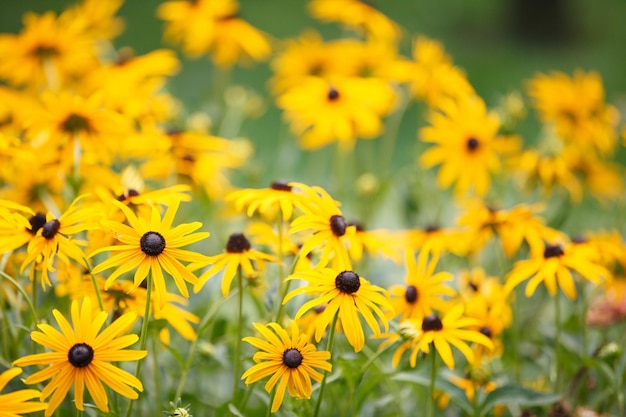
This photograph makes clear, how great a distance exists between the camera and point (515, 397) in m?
1.06

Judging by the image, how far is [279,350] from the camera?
0.85 meters

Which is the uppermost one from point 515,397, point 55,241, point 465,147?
point 465,147

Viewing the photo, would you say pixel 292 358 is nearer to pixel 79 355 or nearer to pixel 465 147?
pixel 79 355

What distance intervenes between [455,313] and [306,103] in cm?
63

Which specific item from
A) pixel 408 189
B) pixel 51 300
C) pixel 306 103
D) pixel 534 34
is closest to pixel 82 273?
pixel 51 300

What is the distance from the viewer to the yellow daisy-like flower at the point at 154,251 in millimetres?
852

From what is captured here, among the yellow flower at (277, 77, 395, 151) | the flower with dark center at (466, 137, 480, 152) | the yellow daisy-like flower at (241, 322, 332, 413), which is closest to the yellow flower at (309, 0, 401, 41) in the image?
the yellow flower at (277, 77, 395, 151)

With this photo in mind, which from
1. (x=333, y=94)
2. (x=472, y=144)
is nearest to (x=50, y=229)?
(x=333, y=94)

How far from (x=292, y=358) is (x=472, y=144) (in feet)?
2.53

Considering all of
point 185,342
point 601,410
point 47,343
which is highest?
point 47,343

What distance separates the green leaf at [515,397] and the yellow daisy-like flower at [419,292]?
128 millimetres

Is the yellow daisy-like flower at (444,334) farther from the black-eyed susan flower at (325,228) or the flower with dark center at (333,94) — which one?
the flower with dark center at (333,94)

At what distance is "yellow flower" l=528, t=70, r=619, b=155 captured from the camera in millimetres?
1729

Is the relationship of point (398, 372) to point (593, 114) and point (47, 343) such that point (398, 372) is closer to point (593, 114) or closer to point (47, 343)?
point (47, 343)
